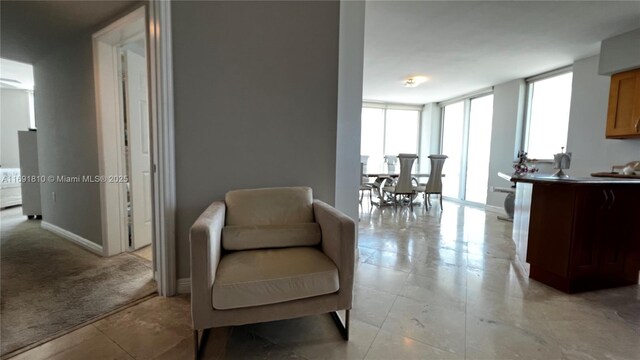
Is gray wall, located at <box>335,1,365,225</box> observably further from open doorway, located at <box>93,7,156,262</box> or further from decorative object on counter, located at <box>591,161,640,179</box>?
decorative object on counter, located at <box>591,161,640,179</box>

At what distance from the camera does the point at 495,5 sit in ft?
8.66

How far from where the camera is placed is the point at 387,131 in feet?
25.0

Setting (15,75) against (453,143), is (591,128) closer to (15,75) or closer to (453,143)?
(453,143)

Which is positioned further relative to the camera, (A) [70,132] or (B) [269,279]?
(A) [70,132]

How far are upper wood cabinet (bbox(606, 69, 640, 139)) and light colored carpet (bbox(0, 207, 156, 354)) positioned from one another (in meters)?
5.02

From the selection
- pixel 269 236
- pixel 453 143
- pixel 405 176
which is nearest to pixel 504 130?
pixel 453 143

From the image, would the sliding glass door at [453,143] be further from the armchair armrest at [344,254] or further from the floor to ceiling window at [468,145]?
the armchair armrest at [344,254]

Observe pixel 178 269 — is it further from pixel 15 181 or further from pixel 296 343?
pixel 15 181

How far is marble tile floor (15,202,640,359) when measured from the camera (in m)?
1.46

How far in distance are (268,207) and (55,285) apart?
1.78 m

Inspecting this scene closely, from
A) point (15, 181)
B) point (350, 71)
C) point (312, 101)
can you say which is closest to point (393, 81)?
point (350, 71)

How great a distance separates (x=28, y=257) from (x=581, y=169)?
6.56 meters

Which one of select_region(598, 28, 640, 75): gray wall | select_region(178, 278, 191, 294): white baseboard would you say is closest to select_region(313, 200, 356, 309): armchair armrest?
select_region(178, 278, 191, 294): white baseboard

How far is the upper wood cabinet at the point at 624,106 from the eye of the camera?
3.11 m
